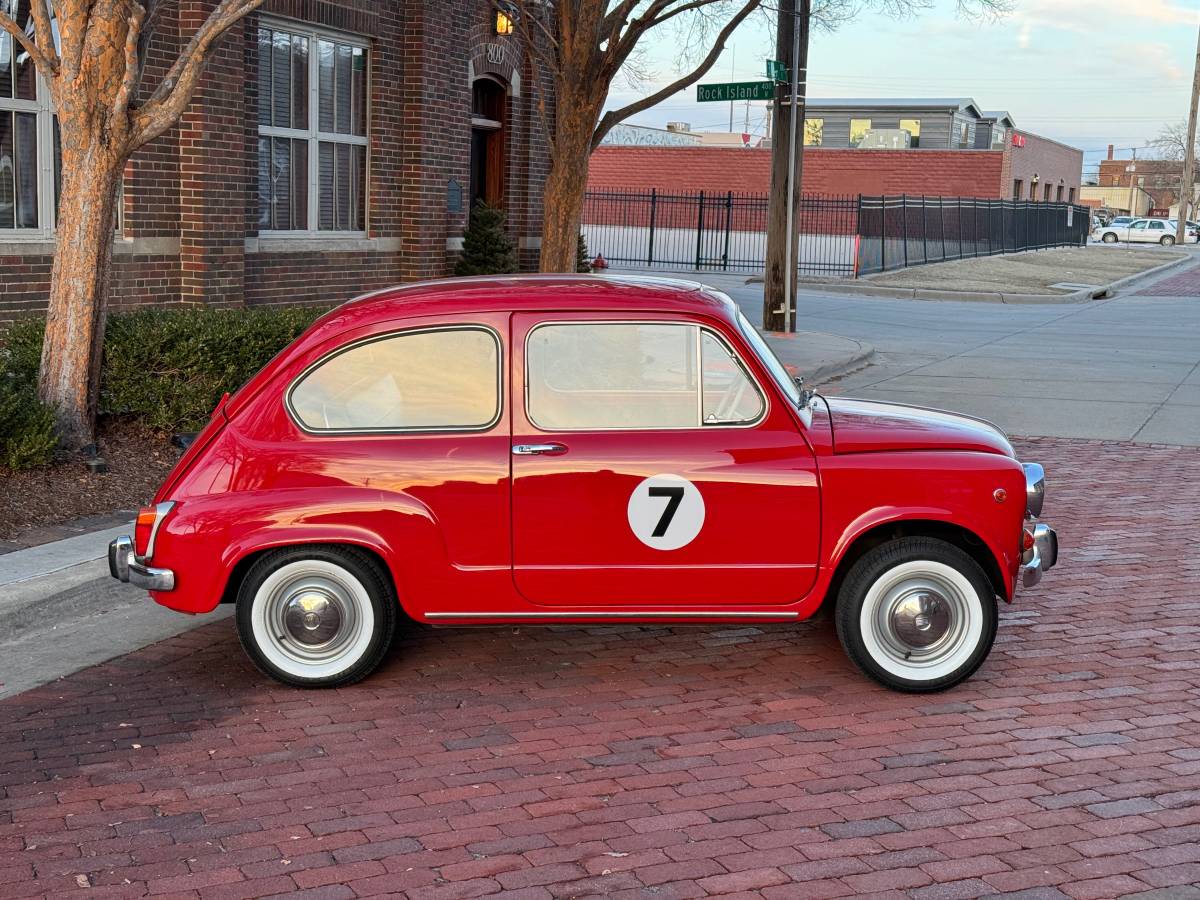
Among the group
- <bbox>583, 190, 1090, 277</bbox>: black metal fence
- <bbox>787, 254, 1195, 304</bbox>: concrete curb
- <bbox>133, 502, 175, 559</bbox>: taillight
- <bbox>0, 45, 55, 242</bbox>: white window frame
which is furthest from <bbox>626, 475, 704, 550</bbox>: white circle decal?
<bbox>583, 190, 1090, 277</bbox>: black metal fence

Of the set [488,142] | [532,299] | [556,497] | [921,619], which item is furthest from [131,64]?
[488,142]

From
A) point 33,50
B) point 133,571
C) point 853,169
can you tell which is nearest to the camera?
point 133,571

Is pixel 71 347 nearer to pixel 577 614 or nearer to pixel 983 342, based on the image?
pixel 577 614

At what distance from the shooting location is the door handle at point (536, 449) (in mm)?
5445

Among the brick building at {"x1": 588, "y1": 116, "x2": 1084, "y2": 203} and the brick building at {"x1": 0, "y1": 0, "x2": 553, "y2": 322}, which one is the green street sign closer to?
the brick building at {"x1": 0, "y1": 0, "x2": 553, "y2": 322}

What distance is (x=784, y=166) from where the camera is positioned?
1803cm

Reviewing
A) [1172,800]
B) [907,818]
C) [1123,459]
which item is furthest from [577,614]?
[1123,459]

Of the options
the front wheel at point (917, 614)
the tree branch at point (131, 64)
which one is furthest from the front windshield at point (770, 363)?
the tree branch at point (131, 64)

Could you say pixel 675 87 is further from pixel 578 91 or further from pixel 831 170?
pixel 831 170

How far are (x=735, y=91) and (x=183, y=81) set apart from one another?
9.72m

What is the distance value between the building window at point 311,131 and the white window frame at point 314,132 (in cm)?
1

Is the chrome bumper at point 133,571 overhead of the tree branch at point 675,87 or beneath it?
beneath

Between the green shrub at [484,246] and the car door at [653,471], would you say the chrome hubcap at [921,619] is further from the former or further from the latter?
the green shrub at [484,246]

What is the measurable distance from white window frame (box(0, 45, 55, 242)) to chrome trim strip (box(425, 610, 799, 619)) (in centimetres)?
774
